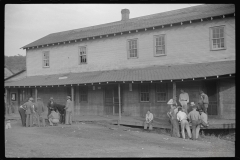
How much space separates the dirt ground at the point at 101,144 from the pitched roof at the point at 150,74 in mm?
3757

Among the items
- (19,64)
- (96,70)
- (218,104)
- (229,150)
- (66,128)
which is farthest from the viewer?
(19,64)

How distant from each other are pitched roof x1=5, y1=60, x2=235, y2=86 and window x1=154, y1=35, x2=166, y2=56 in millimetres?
1119

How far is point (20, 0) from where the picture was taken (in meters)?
6.59

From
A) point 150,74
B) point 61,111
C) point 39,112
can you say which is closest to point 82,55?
point 61,111

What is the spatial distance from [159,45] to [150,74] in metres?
2.67

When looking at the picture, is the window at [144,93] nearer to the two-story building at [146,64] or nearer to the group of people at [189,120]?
the two-story building at [146,64]

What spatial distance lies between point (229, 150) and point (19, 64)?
3745cm

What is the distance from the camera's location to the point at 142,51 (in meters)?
18.0

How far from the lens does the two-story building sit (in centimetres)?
1462

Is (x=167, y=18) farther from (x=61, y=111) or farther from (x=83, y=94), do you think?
(x=61, y=111)

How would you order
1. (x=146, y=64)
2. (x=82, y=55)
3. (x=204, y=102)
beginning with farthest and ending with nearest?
1. (x=82, y=55)
2. (x=146, y=64)
3. (x=204, y=102)

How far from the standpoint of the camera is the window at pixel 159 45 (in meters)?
17.2

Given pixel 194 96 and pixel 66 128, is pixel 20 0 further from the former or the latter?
pixel 194 96

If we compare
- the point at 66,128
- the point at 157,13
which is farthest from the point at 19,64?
the point at 66,128
